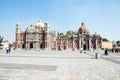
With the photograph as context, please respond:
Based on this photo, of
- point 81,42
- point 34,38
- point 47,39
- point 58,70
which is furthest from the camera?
point 81,42

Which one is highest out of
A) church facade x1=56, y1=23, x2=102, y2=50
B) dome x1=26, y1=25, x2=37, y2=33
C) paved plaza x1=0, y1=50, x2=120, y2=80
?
dome x1=26, y1=25, x2=37, y2=33

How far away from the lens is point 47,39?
8700cm

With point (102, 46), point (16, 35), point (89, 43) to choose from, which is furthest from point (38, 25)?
point (102, 46)

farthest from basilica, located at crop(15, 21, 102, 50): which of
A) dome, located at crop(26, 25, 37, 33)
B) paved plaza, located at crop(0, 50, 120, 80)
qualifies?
paved plaza, located at crop(0, 50, 120, 80)

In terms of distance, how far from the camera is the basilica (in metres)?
88.1

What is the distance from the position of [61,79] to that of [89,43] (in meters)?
85.2

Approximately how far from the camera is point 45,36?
87625 millimetres

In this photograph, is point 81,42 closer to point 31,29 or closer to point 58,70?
point 31,29

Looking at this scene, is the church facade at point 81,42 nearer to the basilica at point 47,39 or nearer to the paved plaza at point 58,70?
the basilica at point 47,39

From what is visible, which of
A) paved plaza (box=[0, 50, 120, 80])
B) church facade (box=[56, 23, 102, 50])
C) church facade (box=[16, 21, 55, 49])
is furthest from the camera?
church facade (box=[56, 23, 102, 50])

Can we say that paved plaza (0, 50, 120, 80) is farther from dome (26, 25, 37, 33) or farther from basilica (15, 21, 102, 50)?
dome (26, 25, 37, 33)

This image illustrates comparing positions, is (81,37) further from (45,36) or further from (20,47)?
Answer: (20,47)

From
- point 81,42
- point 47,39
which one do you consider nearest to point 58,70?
point 47,39

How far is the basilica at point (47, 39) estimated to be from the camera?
88.1 m
